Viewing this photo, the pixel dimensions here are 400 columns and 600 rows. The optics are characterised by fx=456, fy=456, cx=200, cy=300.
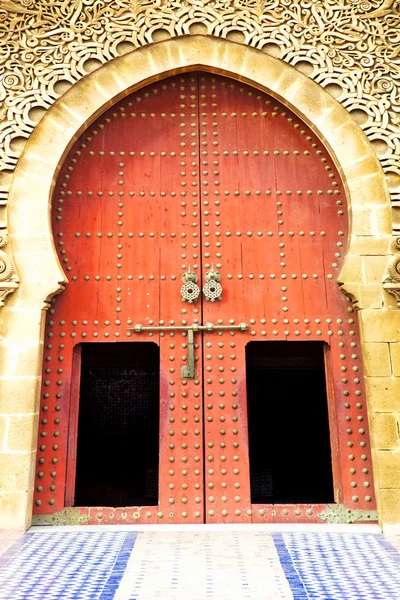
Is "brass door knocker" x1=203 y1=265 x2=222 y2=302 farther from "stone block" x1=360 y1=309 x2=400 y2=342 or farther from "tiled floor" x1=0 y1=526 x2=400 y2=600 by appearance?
"tiled floor" x1=0 y1=526 x2=400 y2=600

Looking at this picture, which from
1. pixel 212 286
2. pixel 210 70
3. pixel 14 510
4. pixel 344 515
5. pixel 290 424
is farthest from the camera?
pixel 290 424

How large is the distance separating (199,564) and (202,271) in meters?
2.35

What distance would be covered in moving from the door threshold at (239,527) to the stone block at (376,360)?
47.4 inches

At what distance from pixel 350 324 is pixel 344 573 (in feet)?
6.50

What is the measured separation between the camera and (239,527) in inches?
143

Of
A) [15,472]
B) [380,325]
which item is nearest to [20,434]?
[15,472]

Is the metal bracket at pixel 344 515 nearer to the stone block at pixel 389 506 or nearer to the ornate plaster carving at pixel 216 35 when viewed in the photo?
the stone block at pixel 389 506

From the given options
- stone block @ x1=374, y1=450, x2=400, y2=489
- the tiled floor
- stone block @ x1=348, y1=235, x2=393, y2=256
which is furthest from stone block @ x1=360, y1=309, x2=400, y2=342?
the tiled floor

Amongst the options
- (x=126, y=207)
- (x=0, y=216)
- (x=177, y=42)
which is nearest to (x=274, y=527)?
(x=126, y=207)

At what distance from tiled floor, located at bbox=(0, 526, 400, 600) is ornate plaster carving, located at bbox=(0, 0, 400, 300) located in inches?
118

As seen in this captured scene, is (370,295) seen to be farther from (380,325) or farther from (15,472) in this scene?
(15,472)

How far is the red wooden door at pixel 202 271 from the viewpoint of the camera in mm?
3832

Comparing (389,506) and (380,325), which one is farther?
(380,325)

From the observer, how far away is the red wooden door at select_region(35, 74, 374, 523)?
151 inches
